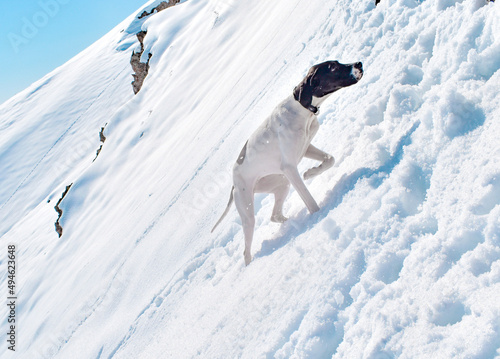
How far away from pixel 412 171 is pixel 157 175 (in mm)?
8007

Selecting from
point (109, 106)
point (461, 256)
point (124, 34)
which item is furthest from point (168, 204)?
point (124, 34)

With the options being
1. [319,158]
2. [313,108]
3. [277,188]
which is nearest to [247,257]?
[277,188]

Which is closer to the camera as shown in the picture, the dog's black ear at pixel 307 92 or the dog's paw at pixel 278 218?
the dog's black ear at pixel 307 92

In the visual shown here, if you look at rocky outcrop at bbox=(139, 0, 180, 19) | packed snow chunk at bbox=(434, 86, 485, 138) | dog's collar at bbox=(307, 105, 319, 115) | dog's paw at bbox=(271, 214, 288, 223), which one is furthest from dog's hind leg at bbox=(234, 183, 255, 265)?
rocky outcrop at bbox=(139, 0, 180, 19)

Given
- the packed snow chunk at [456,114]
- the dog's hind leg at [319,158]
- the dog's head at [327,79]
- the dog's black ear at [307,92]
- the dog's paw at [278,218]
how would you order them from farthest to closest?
the dog's paw at [278,218], the dog's hind leg at [319,158], the dog's black ear at [307,92], the dog's head at [327,79], the packed snow chunk at [456,114]

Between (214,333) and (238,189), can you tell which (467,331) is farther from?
(238,189)

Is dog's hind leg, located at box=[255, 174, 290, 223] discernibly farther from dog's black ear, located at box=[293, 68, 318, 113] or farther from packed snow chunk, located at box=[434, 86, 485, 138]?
packed snow chunk, located at box=[434, 86, 485, 138]

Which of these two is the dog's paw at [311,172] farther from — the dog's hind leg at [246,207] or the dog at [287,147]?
the dog's hind leg at [246,207]

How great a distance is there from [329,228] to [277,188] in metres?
1.27

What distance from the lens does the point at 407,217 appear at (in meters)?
2.42

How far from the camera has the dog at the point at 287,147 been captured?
325 centimetres

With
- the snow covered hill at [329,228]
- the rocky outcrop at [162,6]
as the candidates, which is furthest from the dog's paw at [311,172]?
the rocky outcrop at [162,6]

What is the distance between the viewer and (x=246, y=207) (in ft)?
12.8

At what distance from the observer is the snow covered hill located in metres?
1.97
